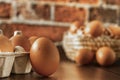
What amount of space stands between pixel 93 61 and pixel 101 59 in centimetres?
8

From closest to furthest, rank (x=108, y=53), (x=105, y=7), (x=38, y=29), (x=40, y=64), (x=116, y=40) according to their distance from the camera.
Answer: (x=40, y=64) → (x=108, y=53) → (x=116, y=40) → (x=38, y=29) → (x=105, y=7)

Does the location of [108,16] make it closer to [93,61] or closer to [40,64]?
[93,61]

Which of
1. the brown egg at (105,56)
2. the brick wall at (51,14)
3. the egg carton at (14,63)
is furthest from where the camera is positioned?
the brick wall at (51,14)

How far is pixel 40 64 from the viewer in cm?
64

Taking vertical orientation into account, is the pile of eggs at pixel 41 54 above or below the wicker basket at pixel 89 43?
above

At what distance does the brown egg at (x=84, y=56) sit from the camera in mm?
944

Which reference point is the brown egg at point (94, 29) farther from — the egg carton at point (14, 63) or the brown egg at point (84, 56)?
the egg carton at point (14, 63)

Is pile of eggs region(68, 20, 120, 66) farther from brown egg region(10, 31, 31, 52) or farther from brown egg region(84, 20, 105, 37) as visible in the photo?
brown egg region(10, 31, 31, 52)

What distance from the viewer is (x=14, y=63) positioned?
25.9 inches

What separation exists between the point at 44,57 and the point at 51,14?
0.72 meters

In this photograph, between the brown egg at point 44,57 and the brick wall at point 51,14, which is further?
the brick wall at point 51,14

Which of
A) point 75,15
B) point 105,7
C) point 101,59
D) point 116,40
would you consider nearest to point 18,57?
point 101,59

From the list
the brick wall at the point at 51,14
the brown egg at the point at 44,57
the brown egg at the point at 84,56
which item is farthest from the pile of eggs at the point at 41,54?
the brick wall at the point at 51,14

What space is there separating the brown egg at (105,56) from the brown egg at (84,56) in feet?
0.09
